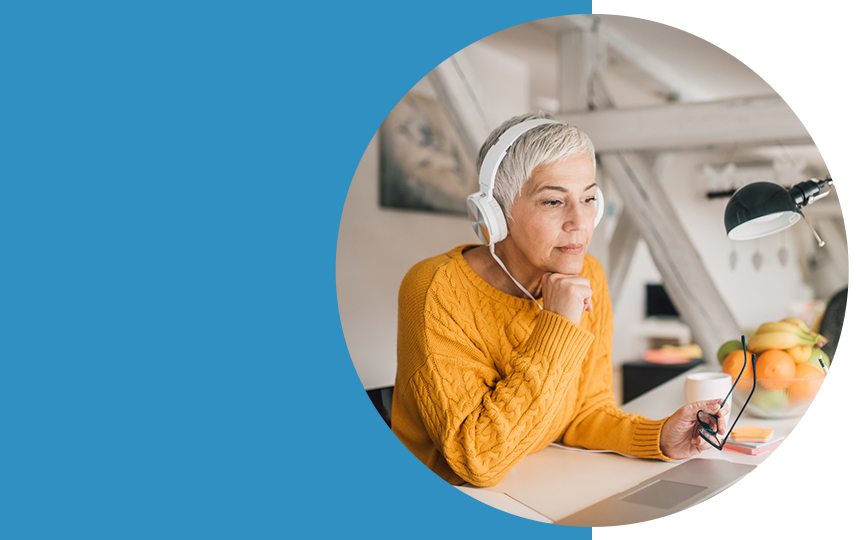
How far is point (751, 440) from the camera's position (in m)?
1.03

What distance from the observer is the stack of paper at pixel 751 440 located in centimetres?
102

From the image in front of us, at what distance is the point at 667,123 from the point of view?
116 cm

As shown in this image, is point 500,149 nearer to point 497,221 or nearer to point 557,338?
point 497,221

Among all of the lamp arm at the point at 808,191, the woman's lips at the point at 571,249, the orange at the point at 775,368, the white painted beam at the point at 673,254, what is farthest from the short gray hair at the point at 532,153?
the orange at the point at 775,368

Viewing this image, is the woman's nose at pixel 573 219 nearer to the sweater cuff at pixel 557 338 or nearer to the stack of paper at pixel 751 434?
the sweater cuff at pixel 557 338

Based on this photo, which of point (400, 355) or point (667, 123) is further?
point (667, 123)

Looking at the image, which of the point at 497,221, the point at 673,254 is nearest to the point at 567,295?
the point at 497,221

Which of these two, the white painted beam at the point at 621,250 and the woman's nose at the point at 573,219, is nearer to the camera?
the woman's nose at the point at 573,219

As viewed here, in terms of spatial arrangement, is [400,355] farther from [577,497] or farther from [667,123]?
[667,123]

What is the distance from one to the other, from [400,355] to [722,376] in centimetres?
57

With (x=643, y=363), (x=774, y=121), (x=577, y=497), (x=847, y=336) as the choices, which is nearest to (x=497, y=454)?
(x=577, y=497)

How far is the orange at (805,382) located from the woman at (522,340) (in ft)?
0.57

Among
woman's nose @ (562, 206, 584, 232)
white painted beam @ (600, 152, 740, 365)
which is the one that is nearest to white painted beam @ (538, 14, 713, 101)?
white painted beam @ (600, 152, 740, 365)

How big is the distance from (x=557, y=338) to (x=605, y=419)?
0.22 metres
